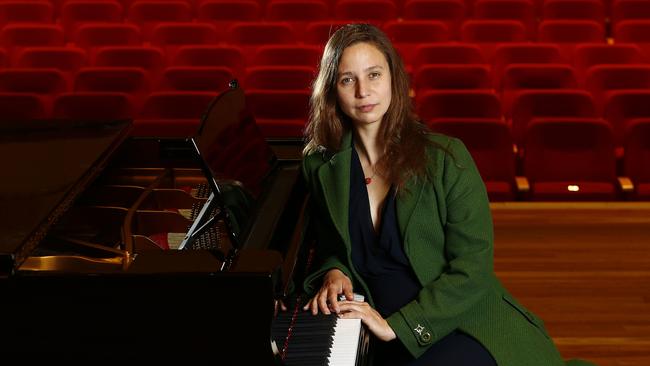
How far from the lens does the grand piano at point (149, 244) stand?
0.97 meters

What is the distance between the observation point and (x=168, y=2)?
4559mm

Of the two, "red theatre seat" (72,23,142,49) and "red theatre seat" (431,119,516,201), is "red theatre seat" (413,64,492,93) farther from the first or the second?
"red theatre seat" (72,23,142,49)

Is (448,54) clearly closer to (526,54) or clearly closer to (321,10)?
(526,54)

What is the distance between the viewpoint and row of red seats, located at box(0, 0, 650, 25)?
4.45 meters

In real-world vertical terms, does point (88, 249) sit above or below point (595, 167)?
above

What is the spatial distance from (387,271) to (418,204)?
0.10 meters

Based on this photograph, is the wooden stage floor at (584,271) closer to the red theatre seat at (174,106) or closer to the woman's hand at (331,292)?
the woman's hand at (331,292)

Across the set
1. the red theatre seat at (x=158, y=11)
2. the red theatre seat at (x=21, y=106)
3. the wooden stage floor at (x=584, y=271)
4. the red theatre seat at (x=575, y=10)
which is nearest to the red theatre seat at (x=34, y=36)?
the red theatre seat at (x=158, y=11)

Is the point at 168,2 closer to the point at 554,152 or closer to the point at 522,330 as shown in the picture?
the point at 554,152

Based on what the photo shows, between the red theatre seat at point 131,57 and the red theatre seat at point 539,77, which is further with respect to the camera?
the red theatre seat at point 131,57

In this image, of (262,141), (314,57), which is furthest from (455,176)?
(314,57)

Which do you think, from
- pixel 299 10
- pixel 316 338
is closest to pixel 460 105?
pixel 299 10

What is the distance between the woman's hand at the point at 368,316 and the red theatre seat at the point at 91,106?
218 cm

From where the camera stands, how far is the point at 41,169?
1.28m
